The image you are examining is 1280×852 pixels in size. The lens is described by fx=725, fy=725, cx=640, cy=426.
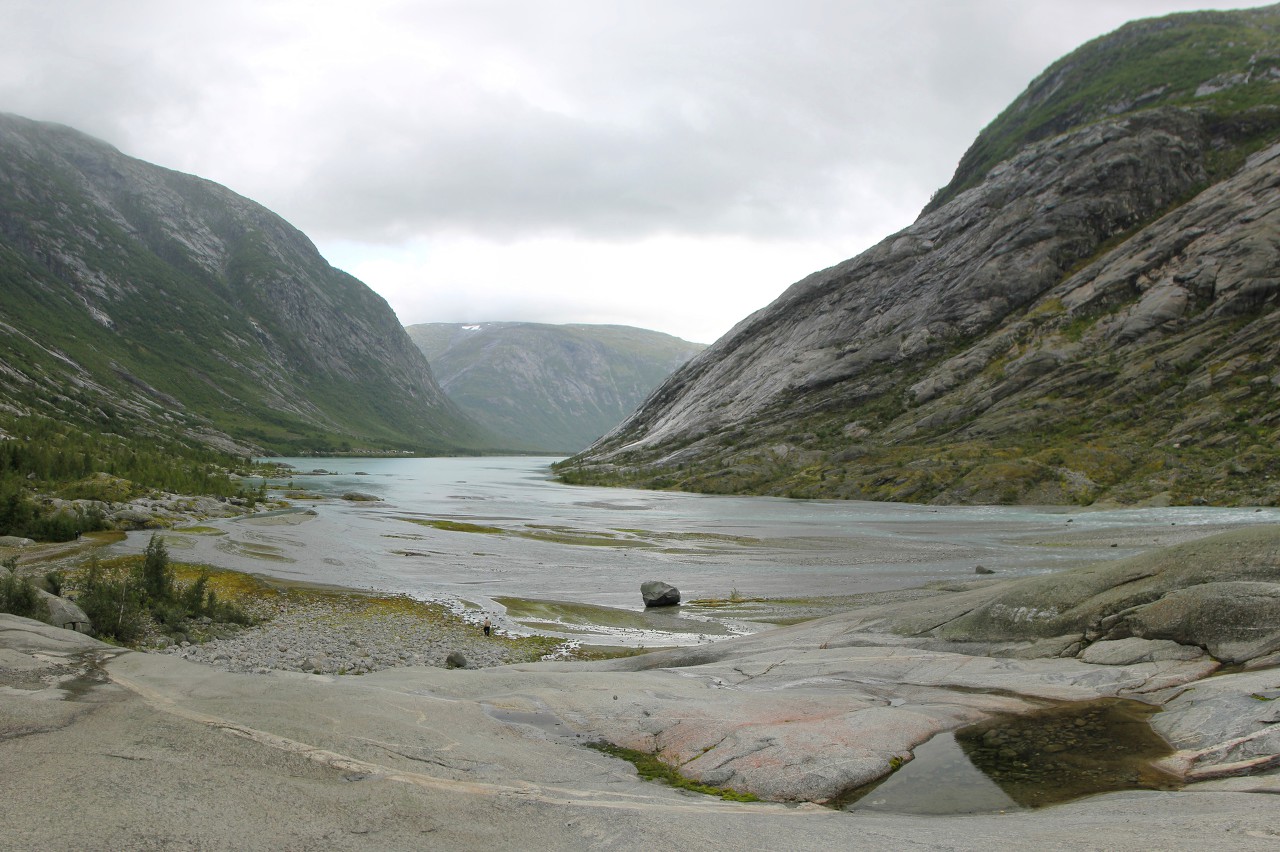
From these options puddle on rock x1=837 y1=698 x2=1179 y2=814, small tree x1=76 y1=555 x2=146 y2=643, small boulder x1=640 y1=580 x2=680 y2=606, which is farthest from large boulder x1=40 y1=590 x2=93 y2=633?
small boulder x1=640 y1=580 x2=680 y2=606

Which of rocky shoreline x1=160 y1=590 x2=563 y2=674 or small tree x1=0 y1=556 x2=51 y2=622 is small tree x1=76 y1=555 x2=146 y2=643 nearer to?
rocky shoreline x1=160 y1=590 x2=563 y2=674

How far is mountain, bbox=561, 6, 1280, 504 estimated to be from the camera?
8338 cm

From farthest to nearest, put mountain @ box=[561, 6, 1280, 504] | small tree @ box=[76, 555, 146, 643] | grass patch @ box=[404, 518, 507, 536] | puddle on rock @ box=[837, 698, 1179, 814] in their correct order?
mountain @ box=[561, 6, 1280, 504] < grass patch @ box=[404, 518, 507, 536] < small tree @ box=[76, 555, 146, 643] < puddle on rock @ box=[837, 698, 1179, 814]

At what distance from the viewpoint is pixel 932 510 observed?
79688 millimetres

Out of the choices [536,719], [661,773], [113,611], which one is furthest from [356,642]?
[661,773]

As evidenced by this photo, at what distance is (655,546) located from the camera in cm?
5678

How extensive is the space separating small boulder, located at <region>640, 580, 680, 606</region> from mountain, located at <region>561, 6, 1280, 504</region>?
192 feet

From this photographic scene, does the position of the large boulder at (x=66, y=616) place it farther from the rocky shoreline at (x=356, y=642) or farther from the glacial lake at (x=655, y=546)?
the glacial lake at (x=655, y=546)

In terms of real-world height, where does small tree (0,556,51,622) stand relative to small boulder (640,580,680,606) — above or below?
above

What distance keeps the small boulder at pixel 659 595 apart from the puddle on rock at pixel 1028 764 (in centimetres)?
2295

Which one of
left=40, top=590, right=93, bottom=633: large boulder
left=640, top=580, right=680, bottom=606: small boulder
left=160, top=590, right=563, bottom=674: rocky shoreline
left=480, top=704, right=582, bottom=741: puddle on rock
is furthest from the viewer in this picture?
left=640, top=580, right=680, bottom=606: small boulder

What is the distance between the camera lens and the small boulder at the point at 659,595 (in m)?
34.2

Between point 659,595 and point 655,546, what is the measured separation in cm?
2255

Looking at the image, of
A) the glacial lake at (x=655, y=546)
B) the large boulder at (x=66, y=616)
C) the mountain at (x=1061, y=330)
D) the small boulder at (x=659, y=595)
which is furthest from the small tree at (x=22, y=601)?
the mountain at (x=1061, y=330)
